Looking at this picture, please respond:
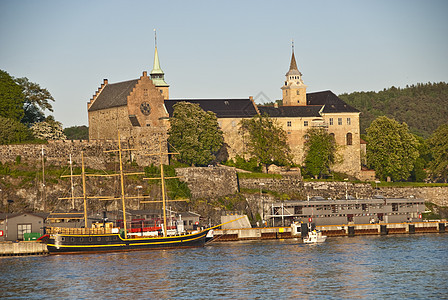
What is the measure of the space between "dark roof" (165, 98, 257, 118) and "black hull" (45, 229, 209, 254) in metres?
38.4

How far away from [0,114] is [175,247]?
35.9 metres

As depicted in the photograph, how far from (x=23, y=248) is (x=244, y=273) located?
94.8ft

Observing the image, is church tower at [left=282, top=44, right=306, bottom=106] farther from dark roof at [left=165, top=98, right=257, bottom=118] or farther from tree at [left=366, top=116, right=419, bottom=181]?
tree at [left=366, top=116, right=419, bottom=181]

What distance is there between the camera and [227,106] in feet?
445

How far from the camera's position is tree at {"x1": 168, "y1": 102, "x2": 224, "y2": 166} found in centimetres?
11856

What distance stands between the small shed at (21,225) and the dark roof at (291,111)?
49.4 metres

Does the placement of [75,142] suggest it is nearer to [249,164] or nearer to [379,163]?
[249,164]

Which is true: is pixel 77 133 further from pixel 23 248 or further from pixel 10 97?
pixel 23 248

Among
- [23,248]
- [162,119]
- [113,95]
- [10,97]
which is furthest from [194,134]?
[23,248]

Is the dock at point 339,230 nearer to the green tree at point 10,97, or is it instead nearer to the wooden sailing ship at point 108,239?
the wooden sailing ship at point 108,239

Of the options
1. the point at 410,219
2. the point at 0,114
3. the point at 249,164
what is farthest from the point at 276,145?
the point at 0,114

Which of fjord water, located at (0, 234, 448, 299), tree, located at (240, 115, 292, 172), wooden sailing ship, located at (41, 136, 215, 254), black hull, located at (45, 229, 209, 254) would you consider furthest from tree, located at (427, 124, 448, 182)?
black hull, located at (45, 229, 209, 254)

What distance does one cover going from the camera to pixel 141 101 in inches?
4835

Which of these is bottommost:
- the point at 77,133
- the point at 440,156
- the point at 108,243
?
the point at 108,243
